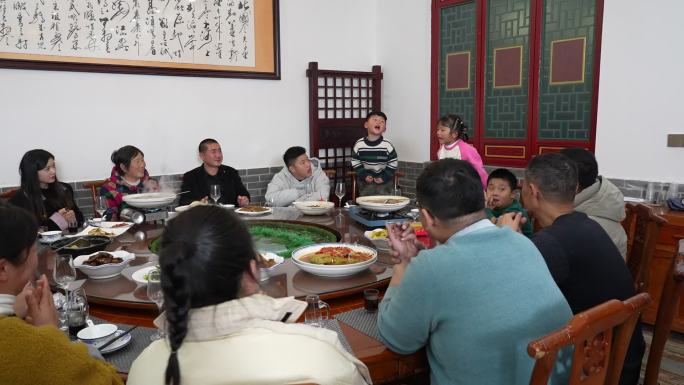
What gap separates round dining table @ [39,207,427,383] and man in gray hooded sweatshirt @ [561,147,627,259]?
0.98 m

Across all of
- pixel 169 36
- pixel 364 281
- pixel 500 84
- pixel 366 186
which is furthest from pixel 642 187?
pixel 169 36

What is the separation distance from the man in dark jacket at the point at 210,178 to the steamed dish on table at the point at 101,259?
69.6 inches

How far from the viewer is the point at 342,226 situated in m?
2.64

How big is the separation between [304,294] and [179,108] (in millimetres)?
2963

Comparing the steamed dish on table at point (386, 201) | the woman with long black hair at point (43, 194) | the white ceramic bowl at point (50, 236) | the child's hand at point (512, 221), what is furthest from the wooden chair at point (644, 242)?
the woman with long black hair at point (43, 194)

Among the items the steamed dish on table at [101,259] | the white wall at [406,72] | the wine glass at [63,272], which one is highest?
the white wall at [406,72]

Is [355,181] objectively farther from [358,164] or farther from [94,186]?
[94,186]

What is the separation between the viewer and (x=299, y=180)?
12.9 feet

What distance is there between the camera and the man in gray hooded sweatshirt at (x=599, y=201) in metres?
2.25

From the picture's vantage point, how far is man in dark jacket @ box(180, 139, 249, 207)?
3816mm

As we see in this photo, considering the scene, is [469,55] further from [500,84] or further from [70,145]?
[70,145]

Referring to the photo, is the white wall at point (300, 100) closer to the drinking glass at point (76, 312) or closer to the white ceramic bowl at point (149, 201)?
the white ceramic bowl at point (149, 201)

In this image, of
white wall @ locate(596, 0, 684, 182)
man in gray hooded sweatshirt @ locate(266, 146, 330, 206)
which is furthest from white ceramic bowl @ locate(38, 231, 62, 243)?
white wall @ locate(596, 0, 684, 182)

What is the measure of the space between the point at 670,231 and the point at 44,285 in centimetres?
324
